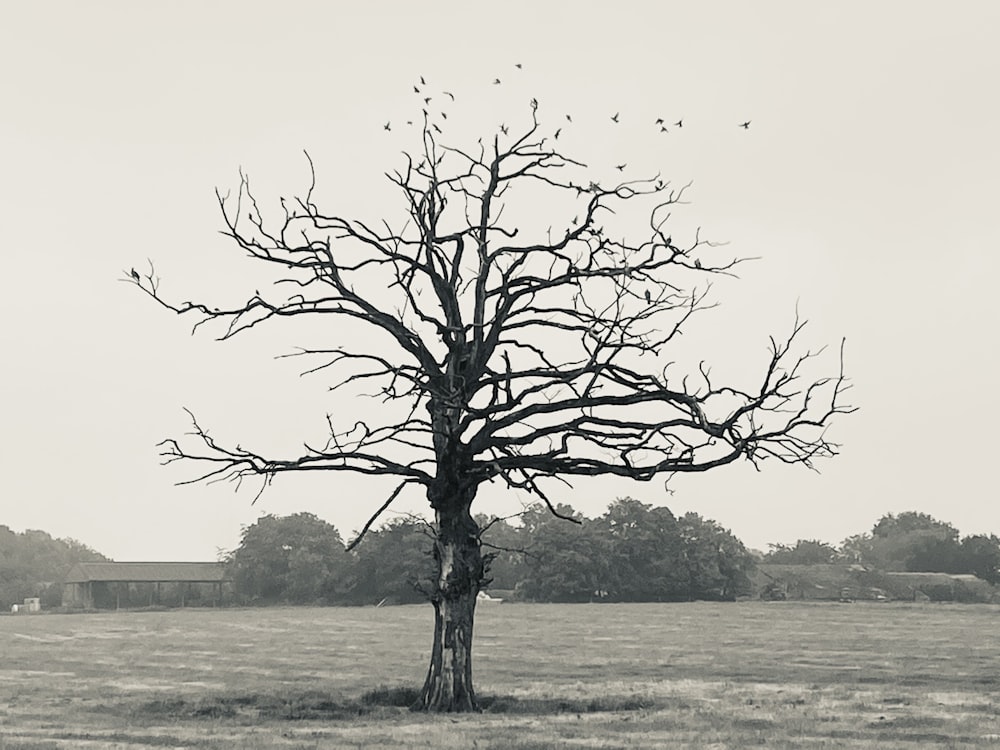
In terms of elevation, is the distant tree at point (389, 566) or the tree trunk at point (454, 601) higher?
the distant tree at point (389, 566)

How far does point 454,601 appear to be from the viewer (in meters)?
27.4

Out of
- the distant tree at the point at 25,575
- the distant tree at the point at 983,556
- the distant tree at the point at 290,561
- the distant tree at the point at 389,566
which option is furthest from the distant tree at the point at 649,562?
the distant tree at the point at 25,575

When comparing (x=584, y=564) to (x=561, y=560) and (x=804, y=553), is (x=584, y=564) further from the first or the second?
(x=804, y=553)

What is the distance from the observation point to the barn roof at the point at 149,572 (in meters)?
135

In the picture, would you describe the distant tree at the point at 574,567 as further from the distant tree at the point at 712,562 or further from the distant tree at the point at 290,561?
the distant tree at the point at 290,561

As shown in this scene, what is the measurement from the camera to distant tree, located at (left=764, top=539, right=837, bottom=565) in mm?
165625

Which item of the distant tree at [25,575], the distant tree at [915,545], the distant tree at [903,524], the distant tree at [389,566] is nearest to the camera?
the distant tree at [389,566]

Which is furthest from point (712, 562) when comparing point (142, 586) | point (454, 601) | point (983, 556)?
point (454, 601)

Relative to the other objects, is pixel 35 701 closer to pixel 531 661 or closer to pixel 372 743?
pixel 372 743

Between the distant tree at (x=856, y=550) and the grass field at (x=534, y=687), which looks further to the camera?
the distant tree at (x=856, y=550)

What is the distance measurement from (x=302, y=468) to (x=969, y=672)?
20.7 m

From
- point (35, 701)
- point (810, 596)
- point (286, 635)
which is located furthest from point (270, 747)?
point (810, 596)

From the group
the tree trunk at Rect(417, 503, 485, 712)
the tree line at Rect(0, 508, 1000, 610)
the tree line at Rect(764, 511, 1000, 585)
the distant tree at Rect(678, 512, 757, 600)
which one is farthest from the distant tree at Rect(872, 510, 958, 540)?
the tree trunk at Rect(417, 503, 485, 712)

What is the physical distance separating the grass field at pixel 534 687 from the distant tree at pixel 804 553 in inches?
3863
